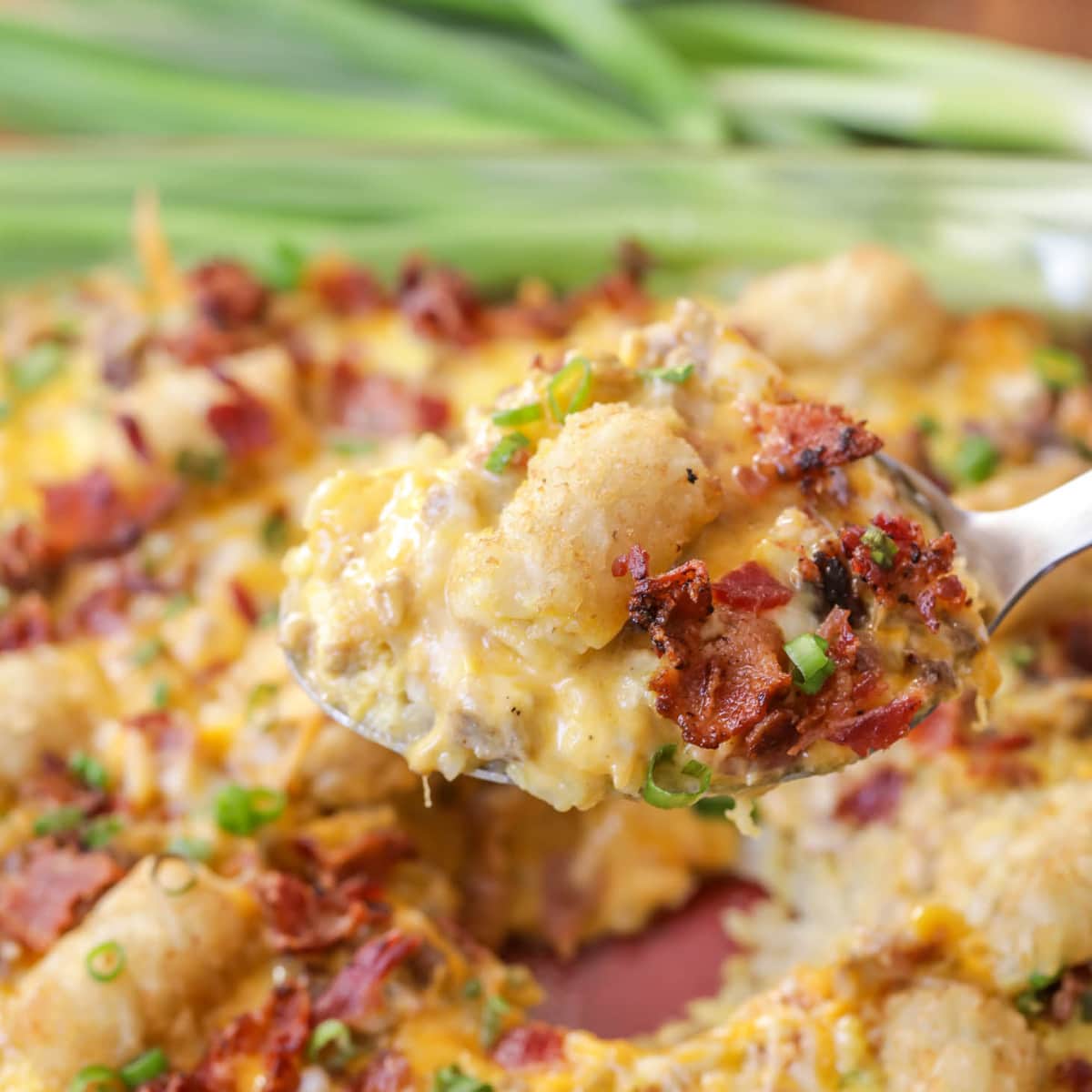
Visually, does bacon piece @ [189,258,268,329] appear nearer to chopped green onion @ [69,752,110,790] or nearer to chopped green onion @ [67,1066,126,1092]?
chopped green onion @ [69,752,110,790]

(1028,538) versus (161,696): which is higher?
(1028,538)

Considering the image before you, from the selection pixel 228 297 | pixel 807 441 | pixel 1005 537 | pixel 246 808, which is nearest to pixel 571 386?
pixel 807 441

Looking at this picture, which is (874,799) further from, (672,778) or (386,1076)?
(386,1076)

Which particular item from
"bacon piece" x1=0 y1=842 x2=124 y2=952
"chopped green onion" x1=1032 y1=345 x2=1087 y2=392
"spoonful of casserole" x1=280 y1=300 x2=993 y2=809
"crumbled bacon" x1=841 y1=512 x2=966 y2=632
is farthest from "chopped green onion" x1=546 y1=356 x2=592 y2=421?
"chopped green onion" x1=1032 y1=345 x2=1087 y2=392

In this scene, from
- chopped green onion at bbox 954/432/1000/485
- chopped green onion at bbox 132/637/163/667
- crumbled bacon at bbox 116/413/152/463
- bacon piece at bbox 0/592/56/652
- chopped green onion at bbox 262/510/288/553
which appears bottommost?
bacon piece at bbox 0/592/56/652

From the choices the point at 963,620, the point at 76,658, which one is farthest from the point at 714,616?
the point at 76,658

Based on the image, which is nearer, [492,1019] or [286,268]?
Answer: [492,1019]

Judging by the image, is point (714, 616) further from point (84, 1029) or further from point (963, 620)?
point (84, 1029)
